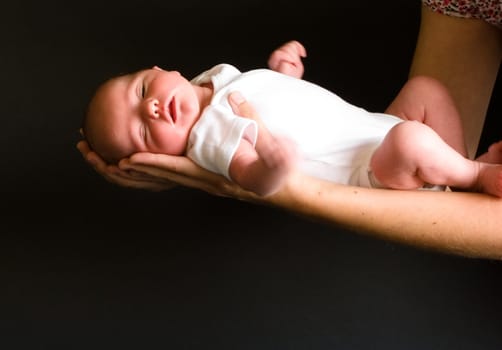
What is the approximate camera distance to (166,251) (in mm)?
1464

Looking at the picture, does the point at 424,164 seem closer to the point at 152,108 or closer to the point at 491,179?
the point at 491,179

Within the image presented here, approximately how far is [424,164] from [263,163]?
23cm

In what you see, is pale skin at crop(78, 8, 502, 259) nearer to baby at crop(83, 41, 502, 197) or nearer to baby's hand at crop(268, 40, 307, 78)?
baby at crop(83, 41, 502, 197)

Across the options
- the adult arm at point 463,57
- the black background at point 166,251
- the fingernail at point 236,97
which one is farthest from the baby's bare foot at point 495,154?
the black background at point 166,251

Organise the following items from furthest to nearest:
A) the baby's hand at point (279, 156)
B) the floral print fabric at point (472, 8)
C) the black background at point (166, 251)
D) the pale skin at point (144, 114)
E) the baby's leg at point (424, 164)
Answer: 1. the black background at point (166, 251)
2. the floral print fabric at point (472, 8)
3. the pale skin at point (144, 114)
4. the baby's leg at point (424, 164)
5. the baby's hand at point (279, 156)

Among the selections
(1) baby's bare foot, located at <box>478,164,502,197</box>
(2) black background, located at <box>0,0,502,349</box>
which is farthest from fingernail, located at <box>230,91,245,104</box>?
(2) black background, located at <box>0,0,502,349</box>

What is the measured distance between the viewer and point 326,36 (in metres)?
1.57

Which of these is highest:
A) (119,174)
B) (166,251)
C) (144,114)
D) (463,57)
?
(463,57)

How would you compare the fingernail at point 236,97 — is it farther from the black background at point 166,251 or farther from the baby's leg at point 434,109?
the black background at point 166,251

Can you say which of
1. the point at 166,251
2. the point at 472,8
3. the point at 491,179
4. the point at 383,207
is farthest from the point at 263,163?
the point at 166,251

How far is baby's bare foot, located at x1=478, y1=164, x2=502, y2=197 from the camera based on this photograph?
86cm

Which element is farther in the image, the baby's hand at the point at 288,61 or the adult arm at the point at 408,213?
the baby's hand at the point at 288,61

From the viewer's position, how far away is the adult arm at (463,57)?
1167 mm

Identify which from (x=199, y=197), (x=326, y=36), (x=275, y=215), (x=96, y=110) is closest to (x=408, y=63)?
(x=326, y=36)
